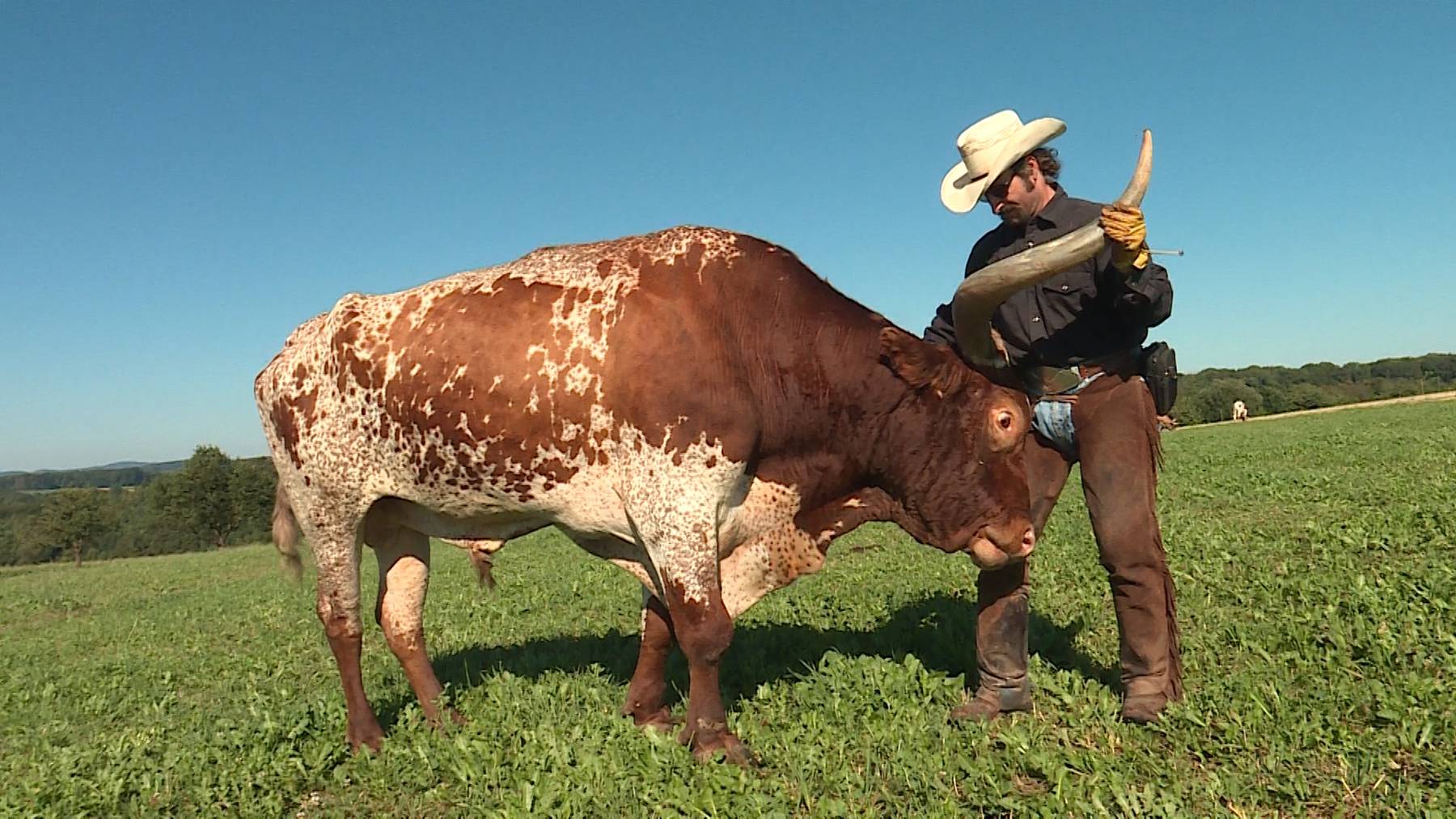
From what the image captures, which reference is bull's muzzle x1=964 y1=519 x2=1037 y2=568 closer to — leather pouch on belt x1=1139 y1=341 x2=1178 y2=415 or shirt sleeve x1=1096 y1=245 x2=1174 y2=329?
leather pouch on belt x1=1139 y1=341 x2=1178 y2=415

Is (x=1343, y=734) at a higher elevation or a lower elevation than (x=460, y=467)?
lower

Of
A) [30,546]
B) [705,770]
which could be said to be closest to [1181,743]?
[705,770]

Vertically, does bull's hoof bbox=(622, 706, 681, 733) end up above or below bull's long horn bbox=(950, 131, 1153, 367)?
below

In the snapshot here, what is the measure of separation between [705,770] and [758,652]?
6.63ft

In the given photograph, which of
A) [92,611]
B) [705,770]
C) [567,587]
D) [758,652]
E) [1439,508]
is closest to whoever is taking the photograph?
[705,770]

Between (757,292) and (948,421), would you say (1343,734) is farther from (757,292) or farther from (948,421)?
(757,292)

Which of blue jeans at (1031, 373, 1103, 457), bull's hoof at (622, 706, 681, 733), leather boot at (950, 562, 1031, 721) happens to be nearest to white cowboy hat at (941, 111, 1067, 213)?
blue jeans at (1031, 373, 1103, 457)

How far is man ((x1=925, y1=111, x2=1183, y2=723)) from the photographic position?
14.9 ft

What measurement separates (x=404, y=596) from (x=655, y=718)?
1.92 metres

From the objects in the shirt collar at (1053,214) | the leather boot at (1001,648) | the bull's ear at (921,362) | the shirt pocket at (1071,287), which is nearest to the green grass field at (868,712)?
the leather boot at (1001,648)

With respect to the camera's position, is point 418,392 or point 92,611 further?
point 92,611

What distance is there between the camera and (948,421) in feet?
16.5

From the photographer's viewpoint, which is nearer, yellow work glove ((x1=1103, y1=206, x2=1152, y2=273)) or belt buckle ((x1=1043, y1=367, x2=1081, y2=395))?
yellow work glove ((x1=1103, y1=206, x2=1152, y2=273))

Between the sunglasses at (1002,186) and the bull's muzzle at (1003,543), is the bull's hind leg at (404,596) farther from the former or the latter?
the sunglasses at (1002,186)
